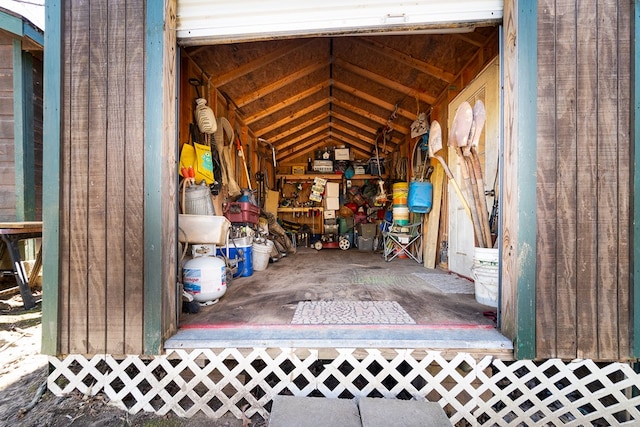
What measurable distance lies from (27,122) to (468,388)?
5866mm

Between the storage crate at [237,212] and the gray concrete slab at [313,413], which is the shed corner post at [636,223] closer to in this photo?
the gray concrete slab at [313,413]

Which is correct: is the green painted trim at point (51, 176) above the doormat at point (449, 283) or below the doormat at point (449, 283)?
above

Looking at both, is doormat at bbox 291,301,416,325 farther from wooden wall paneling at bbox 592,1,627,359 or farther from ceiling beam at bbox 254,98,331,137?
ceiling beam at bbox 254,98,331,137

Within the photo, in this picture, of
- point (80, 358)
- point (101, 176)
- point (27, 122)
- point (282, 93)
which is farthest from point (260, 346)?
point (27, 122)

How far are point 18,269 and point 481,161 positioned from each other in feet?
18.4

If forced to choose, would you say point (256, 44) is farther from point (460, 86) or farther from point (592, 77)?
point (592, 77)

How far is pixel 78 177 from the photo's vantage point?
5.77 feet

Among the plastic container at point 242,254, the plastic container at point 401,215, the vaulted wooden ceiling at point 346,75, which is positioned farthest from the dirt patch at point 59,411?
the plastic container at point 401,215

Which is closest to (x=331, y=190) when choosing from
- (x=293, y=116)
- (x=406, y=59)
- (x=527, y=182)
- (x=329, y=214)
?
(x=329, y=214)

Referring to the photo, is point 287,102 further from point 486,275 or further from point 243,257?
point 486,275

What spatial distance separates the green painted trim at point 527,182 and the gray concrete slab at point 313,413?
1111 mm

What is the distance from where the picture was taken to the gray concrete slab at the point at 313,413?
1348 mm

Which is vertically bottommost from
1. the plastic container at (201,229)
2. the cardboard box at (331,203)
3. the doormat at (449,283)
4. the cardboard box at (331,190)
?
the doormat at (449,283)

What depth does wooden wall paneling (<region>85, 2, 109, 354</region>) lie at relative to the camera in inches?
68.4
